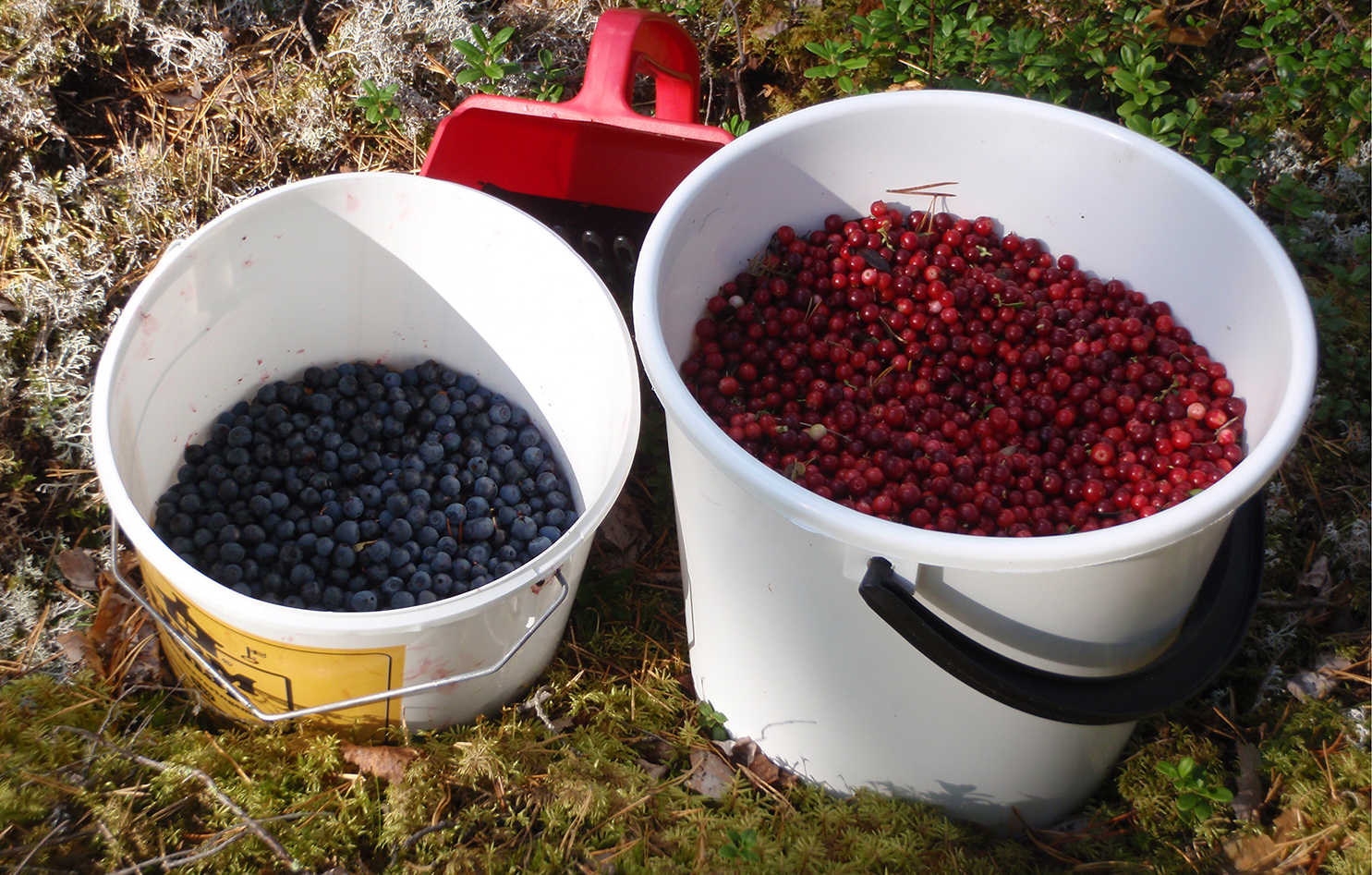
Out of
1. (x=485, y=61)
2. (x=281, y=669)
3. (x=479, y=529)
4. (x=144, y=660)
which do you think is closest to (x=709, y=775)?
(x=479, y=529)

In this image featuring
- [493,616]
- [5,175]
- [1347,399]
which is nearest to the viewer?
[493,616]

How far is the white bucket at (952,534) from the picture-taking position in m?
1.11

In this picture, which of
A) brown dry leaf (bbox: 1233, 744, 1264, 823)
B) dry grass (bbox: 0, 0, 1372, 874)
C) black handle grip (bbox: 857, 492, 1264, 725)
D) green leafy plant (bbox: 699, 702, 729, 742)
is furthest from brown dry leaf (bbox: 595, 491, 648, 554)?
brown dry leaf (bbox: 1233, 744, 1264, 823)

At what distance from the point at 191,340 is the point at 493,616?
0.77 meters

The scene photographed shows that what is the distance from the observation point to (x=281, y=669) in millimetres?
1391

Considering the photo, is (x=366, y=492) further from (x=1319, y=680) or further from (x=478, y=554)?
(x=1319, y=680)

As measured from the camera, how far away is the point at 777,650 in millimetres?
1410

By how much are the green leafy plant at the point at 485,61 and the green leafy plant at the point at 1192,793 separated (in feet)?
6.05

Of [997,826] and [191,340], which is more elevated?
[191,340]

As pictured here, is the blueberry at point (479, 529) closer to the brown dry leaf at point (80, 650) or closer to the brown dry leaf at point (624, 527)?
the brown dry leaf at point (624, 527)

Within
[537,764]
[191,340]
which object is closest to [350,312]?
[191,340]

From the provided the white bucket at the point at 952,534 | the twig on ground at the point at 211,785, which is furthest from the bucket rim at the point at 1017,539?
the twig on ground at the point at 211,785

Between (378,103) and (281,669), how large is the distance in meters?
1.32

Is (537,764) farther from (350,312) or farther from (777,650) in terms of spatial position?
(350,312)
